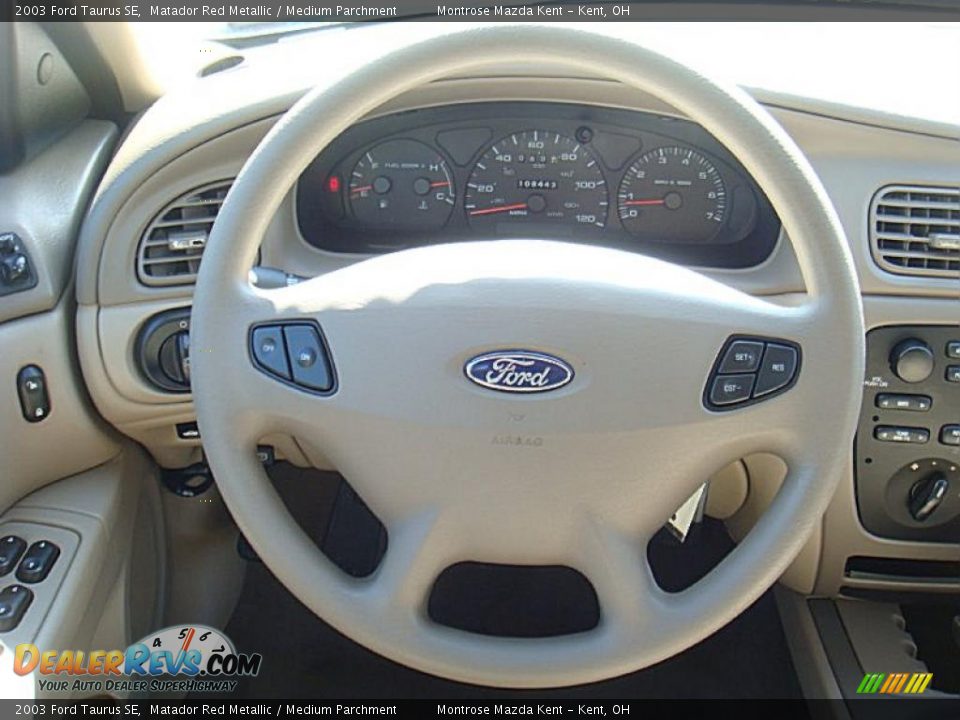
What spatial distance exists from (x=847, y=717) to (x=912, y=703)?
3.8 inches

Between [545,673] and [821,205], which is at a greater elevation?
[821,205]

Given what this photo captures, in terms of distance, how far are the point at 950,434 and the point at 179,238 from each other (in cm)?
106

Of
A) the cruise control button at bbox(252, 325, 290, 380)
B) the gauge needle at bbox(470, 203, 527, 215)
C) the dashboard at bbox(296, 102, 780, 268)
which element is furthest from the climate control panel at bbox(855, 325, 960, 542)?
the cruise control button at bbox(252, 325, 290, 380)

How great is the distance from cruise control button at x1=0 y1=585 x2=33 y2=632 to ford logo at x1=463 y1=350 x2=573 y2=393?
0.69 m

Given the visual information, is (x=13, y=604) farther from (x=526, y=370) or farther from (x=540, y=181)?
(x=540, y=181)

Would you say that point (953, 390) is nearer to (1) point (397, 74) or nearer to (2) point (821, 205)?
(2) point (821, 205)

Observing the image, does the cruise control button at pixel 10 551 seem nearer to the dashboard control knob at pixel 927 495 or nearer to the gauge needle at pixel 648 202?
the gauge needle at pixel 648 202

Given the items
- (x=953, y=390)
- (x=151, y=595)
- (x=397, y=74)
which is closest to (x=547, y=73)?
(x=397, y=74)

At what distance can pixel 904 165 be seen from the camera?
138cm

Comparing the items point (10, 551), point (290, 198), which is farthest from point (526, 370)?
point (10, 551)

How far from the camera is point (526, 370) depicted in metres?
1.05

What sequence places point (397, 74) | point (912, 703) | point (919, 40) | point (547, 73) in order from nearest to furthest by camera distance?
point (397, 74) → point (547, 73) → point (912, 703) → point (919, 40)

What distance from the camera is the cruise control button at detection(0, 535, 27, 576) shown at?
1361 millimetres

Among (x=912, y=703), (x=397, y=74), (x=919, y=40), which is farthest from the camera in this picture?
(x=919, y=40)
